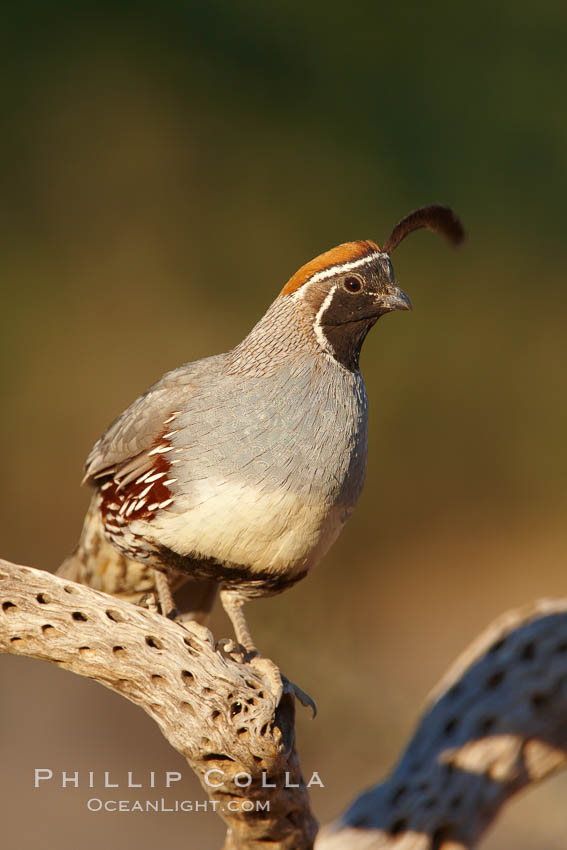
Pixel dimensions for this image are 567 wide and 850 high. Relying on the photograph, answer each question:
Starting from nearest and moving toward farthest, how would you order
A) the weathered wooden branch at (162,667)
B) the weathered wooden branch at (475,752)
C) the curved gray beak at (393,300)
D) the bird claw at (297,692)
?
the weathered wooden branch at (162,667) → the bird claw at (297,692) → the curved gray beak at (393,300) → the weathered wooden branch at (475,752)

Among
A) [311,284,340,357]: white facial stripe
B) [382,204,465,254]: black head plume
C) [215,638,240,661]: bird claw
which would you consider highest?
[382,204,465,254]: black head plume

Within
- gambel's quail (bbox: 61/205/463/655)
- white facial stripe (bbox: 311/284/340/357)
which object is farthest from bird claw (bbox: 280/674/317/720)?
white facial stripe (bbox: 311/284/340/357)

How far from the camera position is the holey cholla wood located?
2168 mm

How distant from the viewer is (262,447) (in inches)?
89.2

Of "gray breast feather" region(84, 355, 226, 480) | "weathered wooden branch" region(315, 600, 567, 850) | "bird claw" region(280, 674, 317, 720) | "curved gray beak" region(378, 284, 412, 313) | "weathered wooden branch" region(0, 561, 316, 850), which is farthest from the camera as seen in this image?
"weathered wooden branch" region(315, 600, 567, 850)

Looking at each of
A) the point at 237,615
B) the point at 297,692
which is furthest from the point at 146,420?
the point at 297,692

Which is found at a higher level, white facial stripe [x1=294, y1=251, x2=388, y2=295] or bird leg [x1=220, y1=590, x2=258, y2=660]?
white facial stripe [x1=294, y1=251, x2=388, y2=295]

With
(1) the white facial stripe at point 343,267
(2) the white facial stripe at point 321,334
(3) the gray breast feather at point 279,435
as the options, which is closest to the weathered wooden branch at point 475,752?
(3) the gray breast feather at point 279,435

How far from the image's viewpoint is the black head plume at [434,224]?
2.57 meters

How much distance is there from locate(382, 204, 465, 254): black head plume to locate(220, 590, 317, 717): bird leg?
1.04 m

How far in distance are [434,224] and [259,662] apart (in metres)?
1.27

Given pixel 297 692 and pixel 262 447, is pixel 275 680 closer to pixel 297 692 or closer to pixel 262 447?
pixel 297 692

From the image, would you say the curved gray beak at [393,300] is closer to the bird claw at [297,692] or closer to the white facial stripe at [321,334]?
the white facial stripe at [321,334]

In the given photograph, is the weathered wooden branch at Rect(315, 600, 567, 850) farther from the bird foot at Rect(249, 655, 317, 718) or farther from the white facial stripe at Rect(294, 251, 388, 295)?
the white facial stripe at Rect(294, 251, 388, 295)
